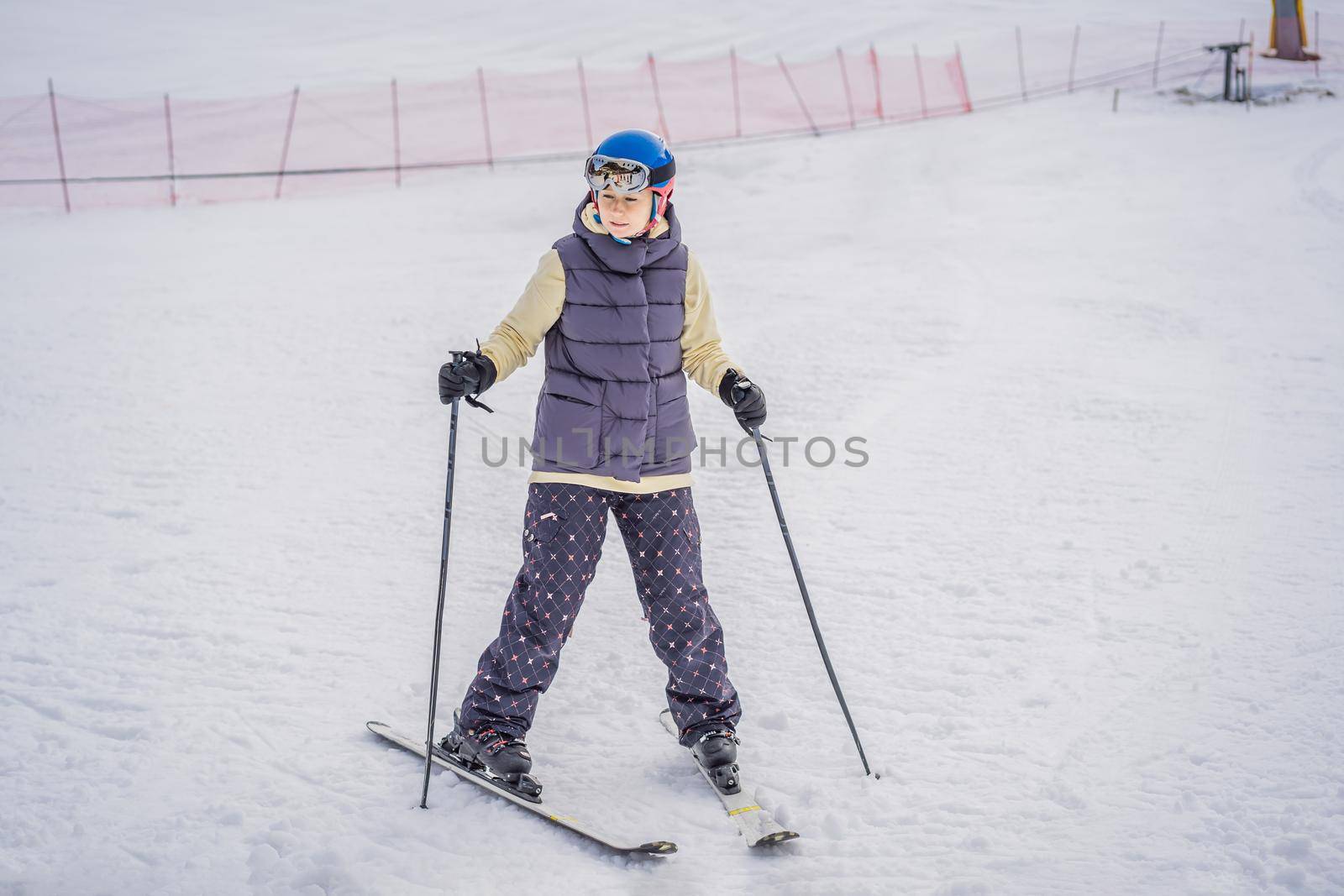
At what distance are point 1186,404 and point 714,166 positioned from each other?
9.18m

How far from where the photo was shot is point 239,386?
6309mm

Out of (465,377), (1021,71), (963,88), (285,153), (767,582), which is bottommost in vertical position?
(767,582)

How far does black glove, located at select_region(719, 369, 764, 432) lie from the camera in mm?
2924

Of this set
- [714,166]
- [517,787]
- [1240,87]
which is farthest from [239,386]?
[1240,87]

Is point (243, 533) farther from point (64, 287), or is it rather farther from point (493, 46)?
point (493, 46)

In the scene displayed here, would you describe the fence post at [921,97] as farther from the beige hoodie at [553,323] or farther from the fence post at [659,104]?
the beige hoodie at [553,323]

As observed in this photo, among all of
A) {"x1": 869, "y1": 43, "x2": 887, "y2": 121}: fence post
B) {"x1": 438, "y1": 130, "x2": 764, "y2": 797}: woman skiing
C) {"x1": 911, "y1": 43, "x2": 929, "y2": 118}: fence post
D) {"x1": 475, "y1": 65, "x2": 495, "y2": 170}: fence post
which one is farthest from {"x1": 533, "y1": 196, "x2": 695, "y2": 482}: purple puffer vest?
{"x1": 911, "y1": 43, "x2": 929, "y2": 118}: fence post

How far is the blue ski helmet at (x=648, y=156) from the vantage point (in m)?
2.74

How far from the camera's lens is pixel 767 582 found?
4188 millimetres

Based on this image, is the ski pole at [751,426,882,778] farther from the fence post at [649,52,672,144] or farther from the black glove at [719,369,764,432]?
the fence post at [649,52,672,144]

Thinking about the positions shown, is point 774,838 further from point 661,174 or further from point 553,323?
point 661,174

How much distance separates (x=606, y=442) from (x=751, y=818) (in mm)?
1001

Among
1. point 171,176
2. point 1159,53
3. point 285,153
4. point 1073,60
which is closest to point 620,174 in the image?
point 171,176

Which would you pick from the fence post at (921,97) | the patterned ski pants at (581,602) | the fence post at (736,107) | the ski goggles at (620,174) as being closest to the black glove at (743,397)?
the patterned ski pants at (581,602)
